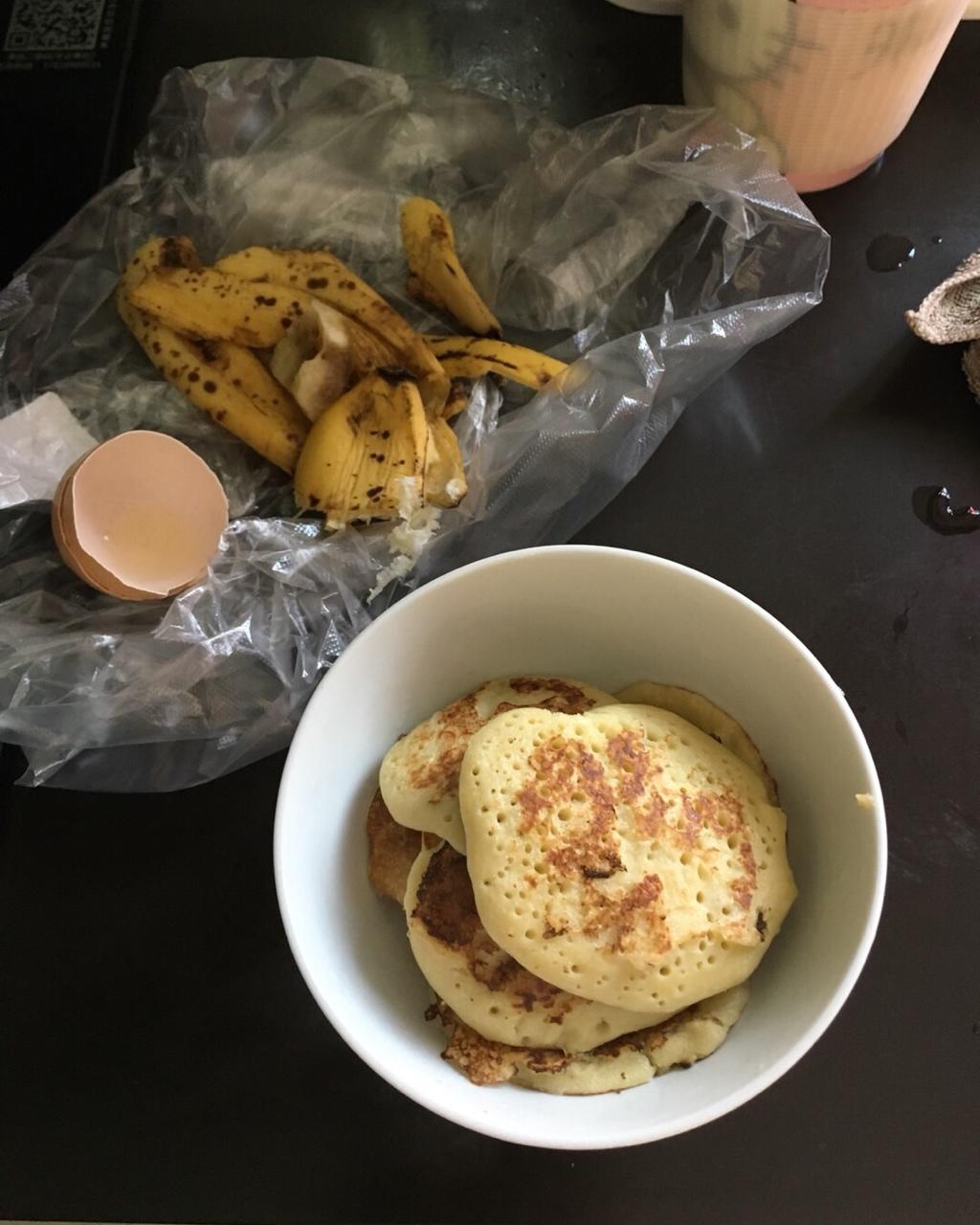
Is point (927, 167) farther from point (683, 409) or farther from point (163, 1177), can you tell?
point (163, 1177)

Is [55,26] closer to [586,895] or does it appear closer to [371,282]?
[371,282]

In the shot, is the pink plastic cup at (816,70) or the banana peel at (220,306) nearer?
the pink plastic cup at (816,70)

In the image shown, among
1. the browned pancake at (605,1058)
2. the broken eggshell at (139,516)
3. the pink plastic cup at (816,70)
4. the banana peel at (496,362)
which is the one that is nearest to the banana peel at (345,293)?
the banana peel at (496,362)

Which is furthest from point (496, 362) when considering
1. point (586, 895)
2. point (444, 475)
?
point (586, 895)

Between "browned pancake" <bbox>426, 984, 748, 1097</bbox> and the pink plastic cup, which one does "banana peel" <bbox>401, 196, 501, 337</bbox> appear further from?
"browned pancake" <bbox>426, 984, 748, 1097</bbox>

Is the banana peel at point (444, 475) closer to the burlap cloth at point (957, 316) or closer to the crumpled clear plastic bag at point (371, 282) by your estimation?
the crumpled clear plastic bag at point (371, 282)

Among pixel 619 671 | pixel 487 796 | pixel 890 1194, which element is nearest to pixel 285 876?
pixel 487 796
